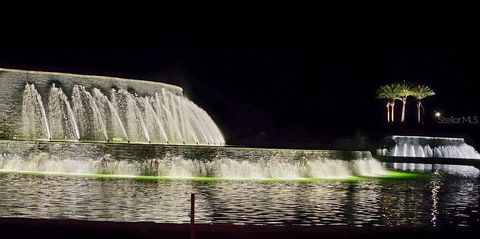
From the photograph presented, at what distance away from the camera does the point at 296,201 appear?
17469 millimetres

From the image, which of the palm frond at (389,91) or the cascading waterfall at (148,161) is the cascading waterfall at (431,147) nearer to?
the palm frond at (389,91)

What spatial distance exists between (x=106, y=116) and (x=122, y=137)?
1.17 meters

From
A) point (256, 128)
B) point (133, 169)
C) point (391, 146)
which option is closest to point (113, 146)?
point (133, 169)

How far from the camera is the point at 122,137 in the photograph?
106 ft

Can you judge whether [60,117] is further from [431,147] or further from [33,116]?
[431,147]

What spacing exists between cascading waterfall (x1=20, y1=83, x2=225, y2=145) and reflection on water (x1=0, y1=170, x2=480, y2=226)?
8.15 metres

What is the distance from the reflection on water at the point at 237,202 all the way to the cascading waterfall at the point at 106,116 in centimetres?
815

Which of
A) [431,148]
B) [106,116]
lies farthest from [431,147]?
[106,116]

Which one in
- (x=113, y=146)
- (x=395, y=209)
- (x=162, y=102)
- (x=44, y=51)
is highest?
(x=44, y=51)

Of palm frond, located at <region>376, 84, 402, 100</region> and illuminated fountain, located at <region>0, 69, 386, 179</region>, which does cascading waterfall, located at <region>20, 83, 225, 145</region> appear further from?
palm frond, located at <region>376, 84, 402, 100</region>

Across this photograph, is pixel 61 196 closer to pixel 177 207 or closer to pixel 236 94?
pixel 177 207

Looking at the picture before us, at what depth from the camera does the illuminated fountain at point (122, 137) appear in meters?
24.6

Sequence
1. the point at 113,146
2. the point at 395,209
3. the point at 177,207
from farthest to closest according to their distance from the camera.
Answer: the point at 113,146, the point at 395,209, the point at 177,207

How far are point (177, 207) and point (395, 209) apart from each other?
4.97 m
